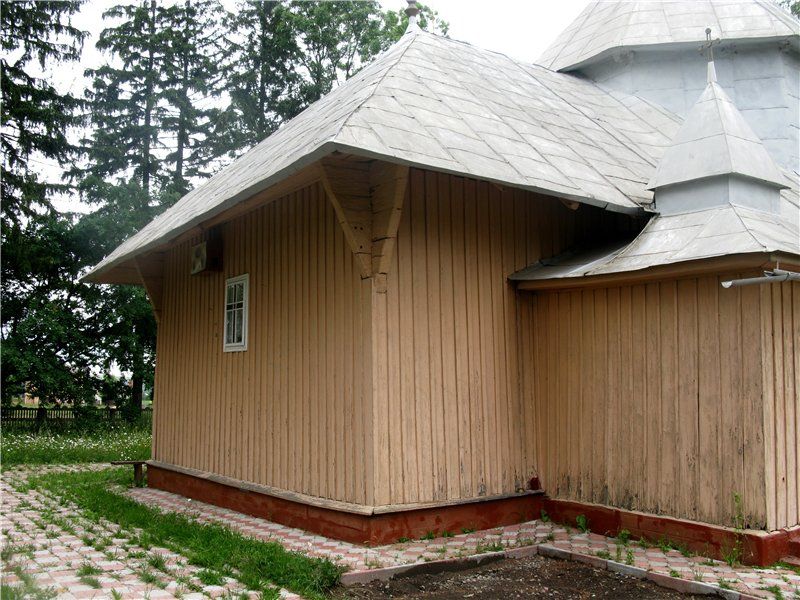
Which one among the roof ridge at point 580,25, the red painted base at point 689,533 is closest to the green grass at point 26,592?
the red painted base at point 689,533

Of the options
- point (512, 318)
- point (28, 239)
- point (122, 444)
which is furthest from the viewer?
point (28, 239)

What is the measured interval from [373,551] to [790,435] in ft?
11.2

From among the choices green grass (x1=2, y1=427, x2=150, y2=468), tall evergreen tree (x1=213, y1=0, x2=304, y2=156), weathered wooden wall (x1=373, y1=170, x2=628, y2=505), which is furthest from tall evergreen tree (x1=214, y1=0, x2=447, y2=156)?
weathered wooden wall (x1=373, y1=170, x2=628, y2=505)

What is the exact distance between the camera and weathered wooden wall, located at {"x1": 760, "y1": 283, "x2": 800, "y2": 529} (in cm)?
577

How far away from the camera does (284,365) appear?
25.4ft

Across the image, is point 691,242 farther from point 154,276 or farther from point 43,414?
point 43,414

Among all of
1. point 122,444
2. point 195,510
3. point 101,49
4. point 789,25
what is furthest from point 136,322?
point 789,25

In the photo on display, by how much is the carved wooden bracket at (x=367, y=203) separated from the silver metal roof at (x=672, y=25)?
22.6 ft

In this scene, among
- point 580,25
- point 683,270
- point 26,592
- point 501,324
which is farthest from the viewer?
point 580,25

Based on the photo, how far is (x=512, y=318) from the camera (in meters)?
7.54

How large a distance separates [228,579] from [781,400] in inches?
173

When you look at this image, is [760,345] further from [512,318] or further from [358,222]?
[358,222]

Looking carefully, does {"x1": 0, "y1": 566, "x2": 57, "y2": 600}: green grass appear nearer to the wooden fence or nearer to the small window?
the small window

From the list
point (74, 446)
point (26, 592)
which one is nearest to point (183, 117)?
point (74, 446)
